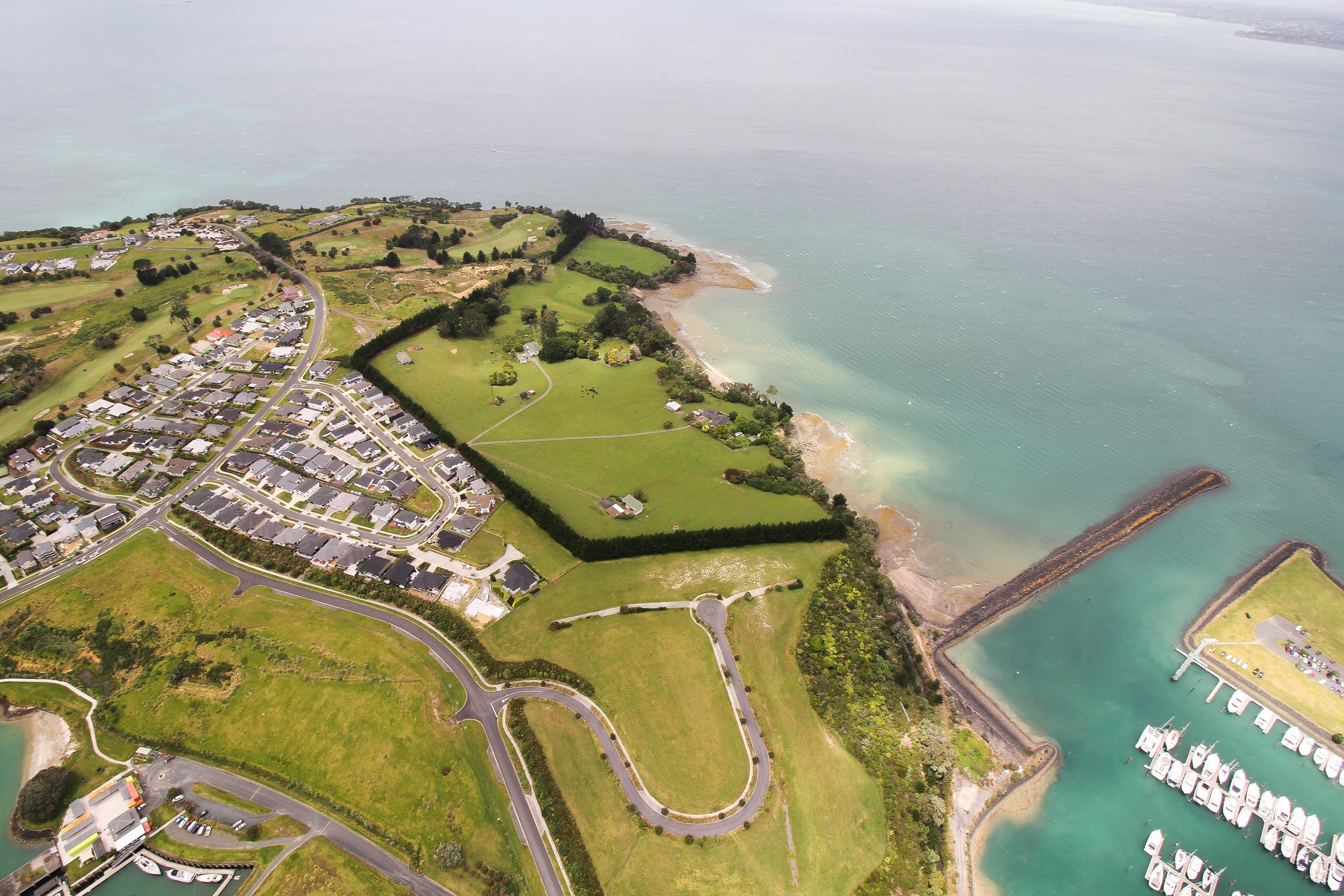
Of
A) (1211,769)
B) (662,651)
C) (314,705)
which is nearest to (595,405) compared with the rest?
(662,651)

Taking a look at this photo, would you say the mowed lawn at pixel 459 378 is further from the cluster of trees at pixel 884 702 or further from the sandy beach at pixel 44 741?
the cluster of trees at pixel 884 702

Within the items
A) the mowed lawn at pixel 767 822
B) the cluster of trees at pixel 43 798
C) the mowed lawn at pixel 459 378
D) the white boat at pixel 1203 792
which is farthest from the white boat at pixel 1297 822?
the cluster of trees at pixel 43 798

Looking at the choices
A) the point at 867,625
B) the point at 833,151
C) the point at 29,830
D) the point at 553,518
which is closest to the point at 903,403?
the point at 867,625

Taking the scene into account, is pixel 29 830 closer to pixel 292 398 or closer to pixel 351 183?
pixel 292 398

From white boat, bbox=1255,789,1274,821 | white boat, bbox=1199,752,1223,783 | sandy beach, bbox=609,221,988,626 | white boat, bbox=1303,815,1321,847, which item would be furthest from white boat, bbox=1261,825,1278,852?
sandy beach, bbox=609,221,988,626

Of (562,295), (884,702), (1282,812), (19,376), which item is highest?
(562,295)

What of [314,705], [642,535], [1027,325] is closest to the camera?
[314,705]

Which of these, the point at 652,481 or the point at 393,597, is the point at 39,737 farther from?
the point at 652,481

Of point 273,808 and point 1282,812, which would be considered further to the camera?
point 1282,812
